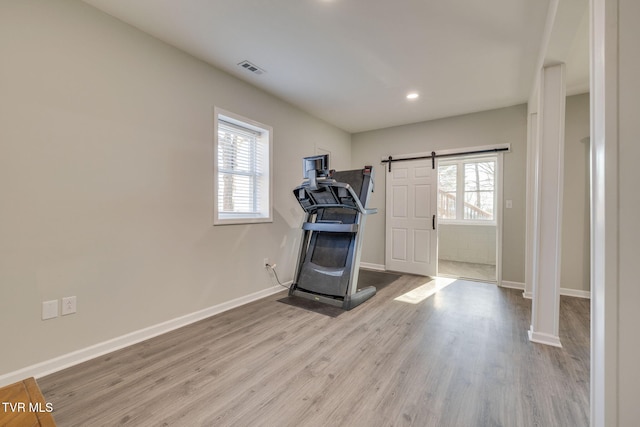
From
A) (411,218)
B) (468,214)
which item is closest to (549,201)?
(411,218)

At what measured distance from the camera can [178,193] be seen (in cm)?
255

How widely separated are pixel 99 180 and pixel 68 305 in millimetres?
928

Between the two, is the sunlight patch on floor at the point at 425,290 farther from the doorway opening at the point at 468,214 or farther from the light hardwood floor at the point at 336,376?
the doorway opening at the point at 468,214

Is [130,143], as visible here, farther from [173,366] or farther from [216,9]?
[173,366]

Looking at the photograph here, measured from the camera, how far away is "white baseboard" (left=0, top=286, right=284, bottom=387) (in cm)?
174

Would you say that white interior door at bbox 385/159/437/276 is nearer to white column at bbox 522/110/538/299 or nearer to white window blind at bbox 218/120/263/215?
white column at bbox 522/110/538/299

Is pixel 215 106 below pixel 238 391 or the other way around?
the other way around

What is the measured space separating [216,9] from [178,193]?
1.56m

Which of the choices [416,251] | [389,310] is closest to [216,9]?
[389,310]

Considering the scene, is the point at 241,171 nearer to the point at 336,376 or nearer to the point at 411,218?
the point at 336,376

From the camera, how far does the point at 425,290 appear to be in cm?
380

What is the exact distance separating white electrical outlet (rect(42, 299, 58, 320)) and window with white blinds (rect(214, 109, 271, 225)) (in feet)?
4.45

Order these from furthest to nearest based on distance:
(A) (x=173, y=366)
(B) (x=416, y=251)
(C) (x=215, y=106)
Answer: (B) (x=416, y=251)
(C) (x=215, y=106)
(A) (x=173, y=366)
